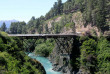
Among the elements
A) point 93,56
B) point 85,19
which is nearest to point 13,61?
point 93,56

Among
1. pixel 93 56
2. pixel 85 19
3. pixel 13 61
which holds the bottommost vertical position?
pixel 93 56

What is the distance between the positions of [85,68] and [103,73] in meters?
3.54

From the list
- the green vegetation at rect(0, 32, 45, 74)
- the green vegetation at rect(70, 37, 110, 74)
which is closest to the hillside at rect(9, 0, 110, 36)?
the green vegetation at rect(70, 37, 110, 74)

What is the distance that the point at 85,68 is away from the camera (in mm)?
25766

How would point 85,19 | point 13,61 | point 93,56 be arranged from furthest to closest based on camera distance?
point 85,19 → point 93,56 → point 13,61

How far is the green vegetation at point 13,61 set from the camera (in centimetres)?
1226

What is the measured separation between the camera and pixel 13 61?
13.6 metres

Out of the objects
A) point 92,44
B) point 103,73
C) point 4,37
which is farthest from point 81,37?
point 4,37

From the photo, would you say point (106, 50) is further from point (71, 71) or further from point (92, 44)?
point (71, 71)

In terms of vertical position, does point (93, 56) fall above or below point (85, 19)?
below

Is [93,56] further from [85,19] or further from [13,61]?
[85,19]

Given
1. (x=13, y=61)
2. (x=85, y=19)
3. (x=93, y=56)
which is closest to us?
(x=13, y=61)

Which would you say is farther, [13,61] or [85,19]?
[85,19]

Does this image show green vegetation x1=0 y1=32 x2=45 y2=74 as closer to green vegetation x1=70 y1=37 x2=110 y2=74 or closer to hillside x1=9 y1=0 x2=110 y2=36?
green vegetation x1=70 y1=37 x2=110 y2=74
